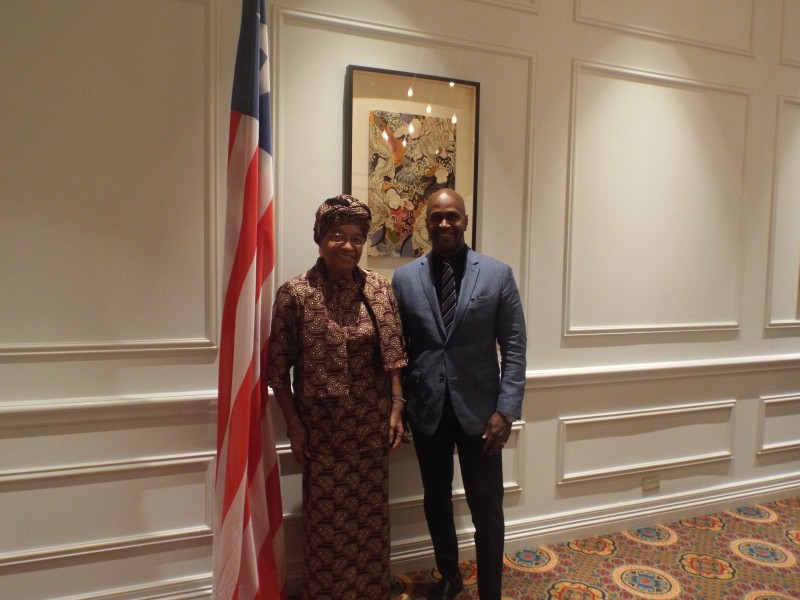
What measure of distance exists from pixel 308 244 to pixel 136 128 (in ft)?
2.34

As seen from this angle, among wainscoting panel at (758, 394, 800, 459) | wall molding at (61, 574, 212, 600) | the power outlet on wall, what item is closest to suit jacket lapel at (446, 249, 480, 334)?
wall molding at (61, 574, 212, 600)

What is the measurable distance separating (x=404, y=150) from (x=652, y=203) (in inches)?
52.3

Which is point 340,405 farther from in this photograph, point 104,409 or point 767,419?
point 767,419

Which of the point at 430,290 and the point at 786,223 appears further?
the point at 786,223

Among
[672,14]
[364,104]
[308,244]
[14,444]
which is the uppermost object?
[672,14]

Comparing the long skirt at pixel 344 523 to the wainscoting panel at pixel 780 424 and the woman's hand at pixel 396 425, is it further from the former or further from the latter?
the wainscoting panel at pixel 780 424

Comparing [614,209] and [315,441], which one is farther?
[614,209]

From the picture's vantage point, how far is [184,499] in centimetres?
203

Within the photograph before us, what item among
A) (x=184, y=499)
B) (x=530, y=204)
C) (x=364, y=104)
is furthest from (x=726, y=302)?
(x=184, y=499)

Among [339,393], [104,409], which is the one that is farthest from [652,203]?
[104,409]

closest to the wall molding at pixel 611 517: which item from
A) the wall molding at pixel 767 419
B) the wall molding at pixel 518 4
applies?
the wall molding at pixel 767 419

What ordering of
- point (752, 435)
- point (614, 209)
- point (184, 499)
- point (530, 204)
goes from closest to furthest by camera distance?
1. point (184, 499)
2. point (530, 204)
3. point (614, 209)
4. point (752, 435)

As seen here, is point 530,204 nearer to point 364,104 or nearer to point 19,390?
point 364,104

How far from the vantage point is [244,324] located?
1.73 metres
